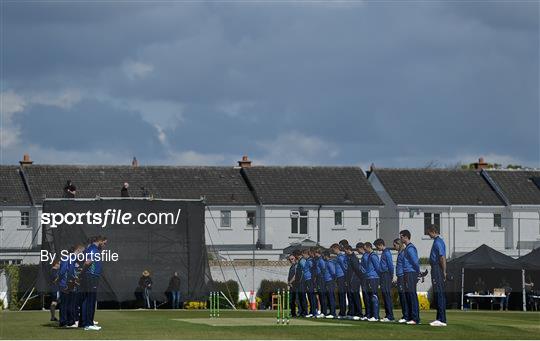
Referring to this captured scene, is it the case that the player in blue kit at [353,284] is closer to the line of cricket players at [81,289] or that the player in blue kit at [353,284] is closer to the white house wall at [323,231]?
the line of cricket players at [81,289]

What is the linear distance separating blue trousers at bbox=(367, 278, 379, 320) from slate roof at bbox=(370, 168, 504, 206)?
54851mm

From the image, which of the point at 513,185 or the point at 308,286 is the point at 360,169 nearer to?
the point at 513,185

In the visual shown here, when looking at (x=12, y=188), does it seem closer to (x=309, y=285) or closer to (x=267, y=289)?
(x=267, y=289)

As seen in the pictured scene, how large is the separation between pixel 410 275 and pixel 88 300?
7.68 metres

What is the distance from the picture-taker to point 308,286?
36.0m

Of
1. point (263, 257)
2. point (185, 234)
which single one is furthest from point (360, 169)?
point (185, 234)

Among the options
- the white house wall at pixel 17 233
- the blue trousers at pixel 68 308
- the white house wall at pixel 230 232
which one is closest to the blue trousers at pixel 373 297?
the blue trousers at pixel 68 308

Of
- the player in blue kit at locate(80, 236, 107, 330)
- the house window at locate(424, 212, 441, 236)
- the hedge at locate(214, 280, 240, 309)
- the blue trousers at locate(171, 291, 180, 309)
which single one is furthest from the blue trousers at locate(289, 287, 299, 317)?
the house window at locate(424, 212, 441, 236)

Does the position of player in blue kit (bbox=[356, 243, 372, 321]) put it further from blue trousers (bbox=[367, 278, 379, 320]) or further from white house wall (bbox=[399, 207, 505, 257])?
white house wall (bbox=[399, 207, 505, 257])

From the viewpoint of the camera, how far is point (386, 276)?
106 ft

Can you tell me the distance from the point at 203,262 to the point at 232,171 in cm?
4398

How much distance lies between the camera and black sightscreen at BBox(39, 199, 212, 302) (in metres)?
46.0

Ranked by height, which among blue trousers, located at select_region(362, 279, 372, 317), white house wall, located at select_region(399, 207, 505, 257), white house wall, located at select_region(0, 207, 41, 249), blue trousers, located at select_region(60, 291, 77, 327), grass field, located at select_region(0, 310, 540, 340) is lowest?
grass field, located at select_region(0, 310, 540, 340)

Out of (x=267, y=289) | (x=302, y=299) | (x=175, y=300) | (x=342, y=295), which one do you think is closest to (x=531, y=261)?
(x=267, y=289)
